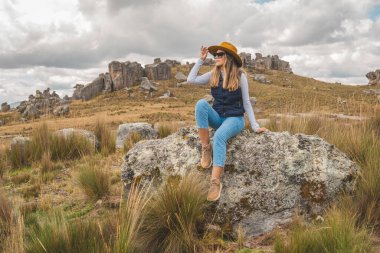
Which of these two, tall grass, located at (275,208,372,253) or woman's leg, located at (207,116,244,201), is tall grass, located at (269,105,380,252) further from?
woman's leg, located at (207,116,244,201)

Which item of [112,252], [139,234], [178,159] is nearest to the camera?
[112,252]

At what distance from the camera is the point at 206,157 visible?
15.1 feet

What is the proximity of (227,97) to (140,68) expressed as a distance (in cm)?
5737

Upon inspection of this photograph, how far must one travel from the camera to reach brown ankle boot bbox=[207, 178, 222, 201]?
4226 millimetres

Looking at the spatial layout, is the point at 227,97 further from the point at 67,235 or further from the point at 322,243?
the point at 67,235

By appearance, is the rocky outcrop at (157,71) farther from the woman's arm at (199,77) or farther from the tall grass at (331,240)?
the tall grass at (331,240)

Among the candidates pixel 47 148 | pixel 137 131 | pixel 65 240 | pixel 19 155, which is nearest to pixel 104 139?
pixel 137 131

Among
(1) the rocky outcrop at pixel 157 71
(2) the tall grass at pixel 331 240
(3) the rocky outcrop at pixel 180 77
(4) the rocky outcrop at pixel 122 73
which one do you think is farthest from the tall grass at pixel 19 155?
(3) the rocky outcrop at pixel 180 77

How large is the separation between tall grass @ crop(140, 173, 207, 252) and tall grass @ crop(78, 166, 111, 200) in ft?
6.72

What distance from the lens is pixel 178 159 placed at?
4863 mm

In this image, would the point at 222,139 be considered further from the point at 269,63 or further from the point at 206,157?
the point at 269,63

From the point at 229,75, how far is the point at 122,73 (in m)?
53.6

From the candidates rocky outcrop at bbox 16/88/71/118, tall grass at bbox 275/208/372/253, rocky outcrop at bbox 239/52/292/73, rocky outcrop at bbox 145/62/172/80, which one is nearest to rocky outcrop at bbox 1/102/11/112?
rocky outcrop at bbox 16/88/71/118

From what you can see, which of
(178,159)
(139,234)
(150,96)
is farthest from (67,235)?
(150,96)
